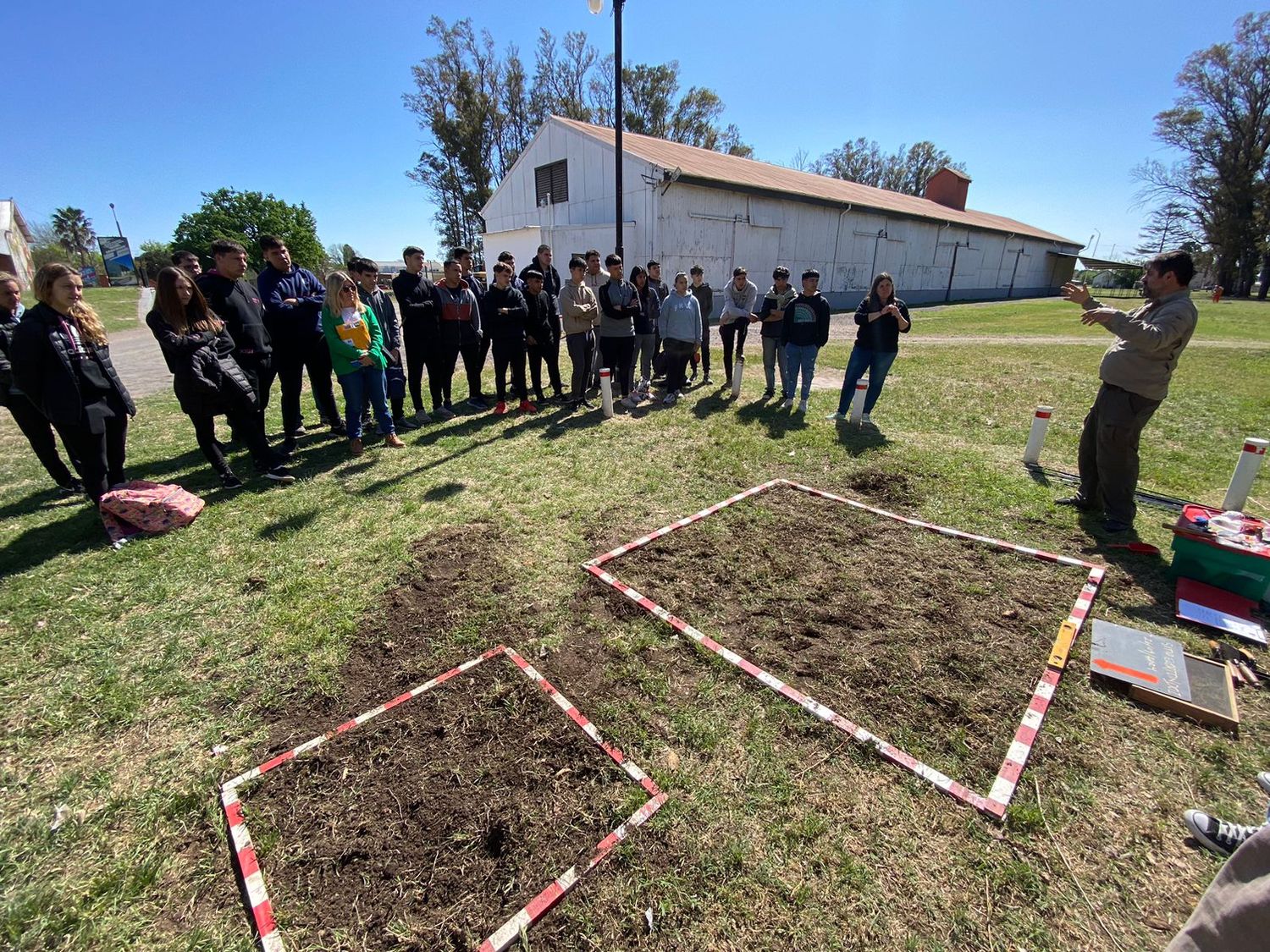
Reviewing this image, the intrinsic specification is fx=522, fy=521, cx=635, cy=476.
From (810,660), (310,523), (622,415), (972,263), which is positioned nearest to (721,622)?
(810,660)

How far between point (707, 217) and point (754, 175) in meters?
5.24

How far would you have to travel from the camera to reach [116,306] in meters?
27.5

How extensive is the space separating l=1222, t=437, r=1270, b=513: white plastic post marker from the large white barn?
1525 centimetres

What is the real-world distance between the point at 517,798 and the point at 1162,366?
5.23 meters

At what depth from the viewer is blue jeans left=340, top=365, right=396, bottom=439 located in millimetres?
5828

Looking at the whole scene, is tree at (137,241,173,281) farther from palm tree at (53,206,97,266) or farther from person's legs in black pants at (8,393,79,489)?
person's legs in black pants at (8,393,79,489)

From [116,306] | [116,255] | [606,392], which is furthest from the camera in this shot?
[116,255]

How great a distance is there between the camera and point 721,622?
318cm

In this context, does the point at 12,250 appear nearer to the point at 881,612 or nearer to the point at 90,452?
the point at 90,452

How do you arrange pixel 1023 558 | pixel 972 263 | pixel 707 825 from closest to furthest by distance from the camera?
1. pixel 707 825
2. pixel 1023 558
3. pixel 972 263

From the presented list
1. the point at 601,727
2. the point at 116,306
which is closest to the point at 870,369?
the point at 601,727

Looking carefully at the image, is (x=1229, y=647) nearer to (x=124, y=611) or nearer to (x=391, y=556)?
(x=391, y=556)

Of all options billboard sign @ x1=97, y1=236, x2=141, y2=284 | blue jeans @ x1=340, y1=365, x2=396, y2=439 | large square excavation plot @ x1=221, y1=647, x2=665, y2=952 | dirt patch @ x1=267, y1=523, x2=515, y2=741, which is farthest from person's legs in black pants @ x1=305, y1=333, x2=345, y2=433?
billboard sign @ x1=97, y1=236, x2=141, y2=284

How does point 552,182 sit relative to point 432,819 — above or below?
above
